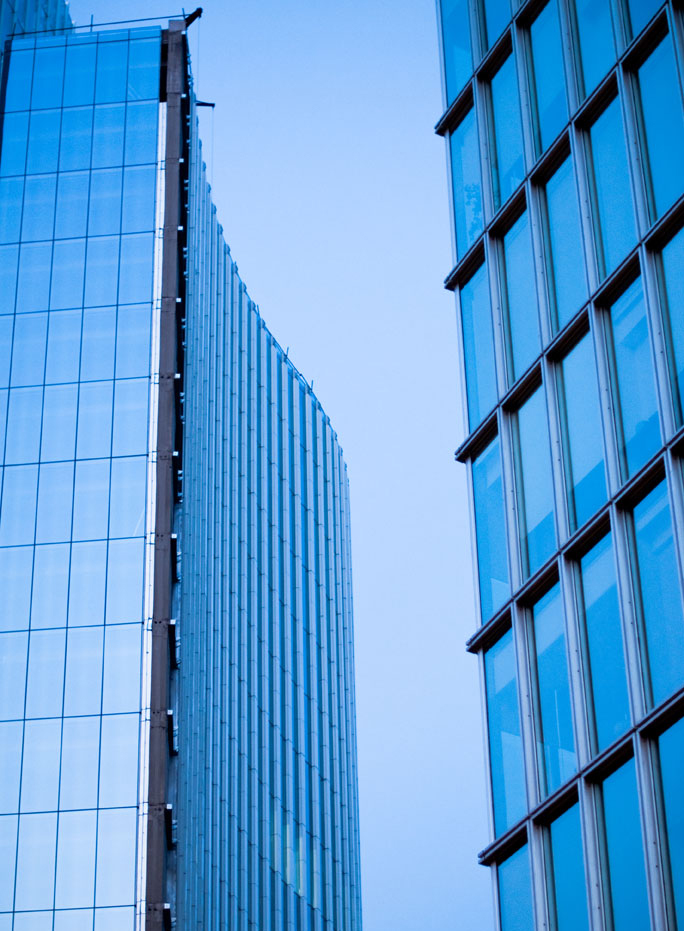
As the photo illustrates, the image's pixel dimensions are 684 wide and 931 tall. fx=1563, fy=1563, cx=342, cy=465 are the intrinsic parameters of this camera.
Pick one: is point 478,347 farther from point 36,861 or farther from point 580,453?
point 36,861

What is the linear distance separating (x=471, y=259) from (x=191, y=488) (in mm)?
29899

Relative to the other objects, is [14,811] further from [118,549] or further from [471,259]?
[471,259]

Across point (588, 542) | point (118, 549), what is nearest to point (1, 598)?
point (118, 549)

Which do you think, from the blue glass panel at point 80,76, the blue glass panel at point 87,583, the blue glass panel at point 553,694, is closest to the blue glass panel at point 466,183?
the blue glass panel at point 553,694

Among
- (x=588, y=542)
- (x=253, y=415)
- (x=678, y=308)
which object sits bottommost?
(x=588, y=542)

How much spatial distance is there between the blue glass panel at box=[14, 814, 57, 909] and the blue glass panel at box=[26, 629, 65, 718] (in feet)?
12.7

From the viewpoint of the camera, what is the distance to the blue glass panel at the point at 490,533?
30.2 metres

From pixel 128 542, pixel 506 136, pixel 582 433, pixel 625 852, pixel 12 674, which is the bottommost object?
pixel 625 852

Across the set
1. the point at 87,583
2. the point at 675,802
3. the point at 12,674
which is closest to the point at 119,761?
the point at 12,674

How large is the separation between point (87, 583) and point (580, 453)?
104ft

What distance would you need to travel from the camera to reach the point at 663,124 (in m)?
26.3

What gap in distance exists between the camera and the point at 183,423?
2362 inches

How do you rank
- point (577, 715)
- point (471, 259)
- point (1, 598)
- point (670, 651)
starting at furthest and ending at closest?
point (1, 598) < point (471, 259) < point (577, 715) < point (670, 651)

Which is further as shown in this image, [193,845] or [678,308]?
[193,845]
